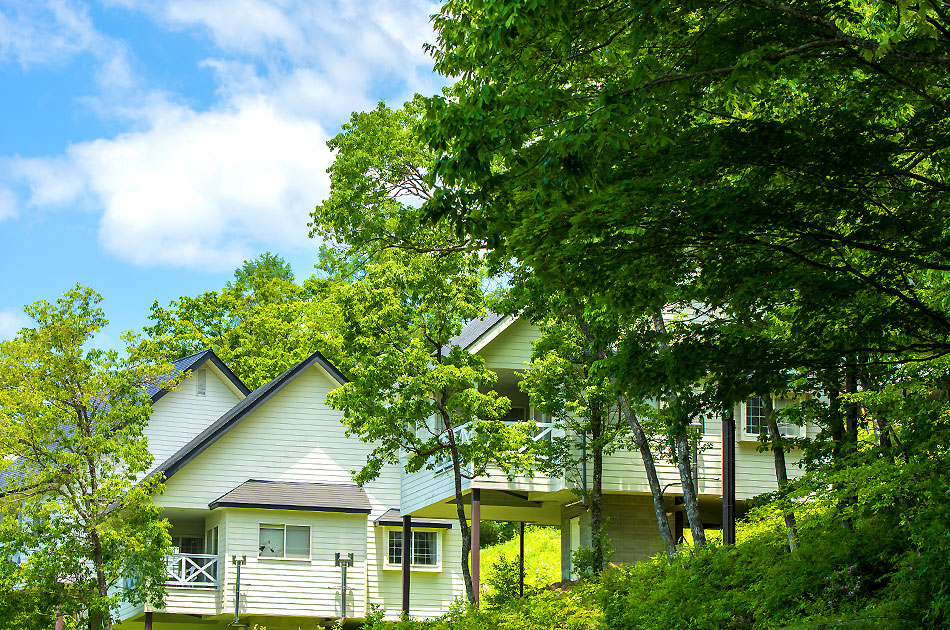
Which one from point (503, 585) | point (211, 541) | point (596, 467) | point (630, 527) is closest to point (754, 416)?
point (630, 527)

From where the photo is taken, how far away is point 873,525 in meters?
13.4

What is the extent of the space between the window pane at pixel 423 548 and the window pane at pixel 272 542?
4.24 meters

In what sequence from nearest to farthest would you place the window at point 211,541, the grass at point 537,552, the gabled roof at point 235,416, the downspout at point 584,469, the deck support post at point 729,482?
the deck support post at point 729,482, the downspout at point 584,469, the window at point 211,541, the gabled roof at point 235,416, the grass at point 537,552

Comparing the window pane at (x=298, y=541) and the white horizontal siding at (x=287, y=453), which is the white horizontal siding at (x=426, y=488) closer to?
the white horizontal siding at (x=287, y=453)

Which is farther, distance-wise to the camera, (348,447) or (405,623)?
(348,447)

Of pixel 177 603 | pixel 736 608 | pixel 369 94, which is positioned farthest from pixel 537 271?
pixel 177 603

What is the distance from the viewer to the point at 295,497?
29328 millimetres

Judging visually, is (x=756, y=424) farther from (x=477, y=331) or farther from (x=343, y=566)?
(x=343, y=566)

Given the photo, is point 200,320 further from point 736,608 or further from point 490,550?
point 736,608

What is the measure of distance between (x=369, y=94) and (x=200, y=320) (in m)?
30.9

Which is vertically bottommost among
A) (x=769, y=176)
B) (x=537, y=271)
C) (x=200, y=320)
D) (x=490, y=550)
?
(x=490, y=550)

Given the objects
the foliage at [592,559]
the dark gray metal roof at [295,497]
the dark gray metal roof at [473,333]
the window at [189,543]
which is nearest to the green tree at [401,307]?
the foliage at [592,559]

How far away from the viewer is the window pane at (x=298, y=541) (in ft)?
94.0

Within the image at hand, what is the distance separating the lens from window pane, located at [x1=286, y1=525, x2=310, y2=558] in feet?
94.0
